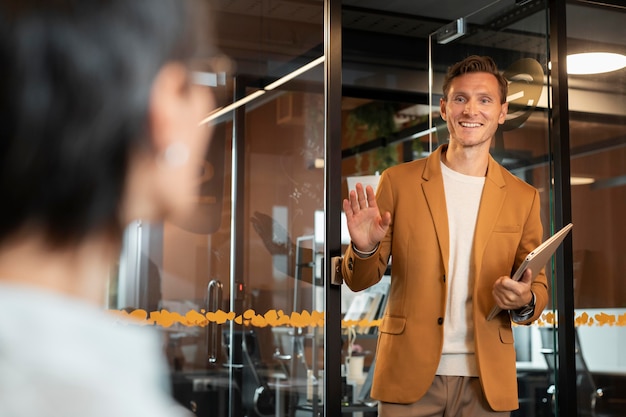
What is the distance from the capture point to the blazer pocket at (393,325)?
10.2 ft

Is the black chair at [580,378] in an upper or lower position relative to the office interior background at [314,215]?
lower

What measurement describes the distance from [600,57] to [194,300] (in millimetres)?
2343

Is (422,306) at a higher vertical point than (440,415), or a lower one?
higher

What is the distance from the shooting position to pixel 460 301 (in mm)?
3070

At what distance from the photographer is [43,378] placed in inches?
15.9

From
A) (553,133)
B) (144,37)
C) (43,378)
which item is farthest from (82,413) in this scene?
(553,133)

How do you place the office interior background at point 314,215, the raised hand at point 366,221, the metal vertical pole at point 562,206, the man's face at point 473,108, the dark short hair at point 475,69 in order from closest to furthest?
the raised hand at point 366,221, the man's face at point 473,108, the dark short hair at point 475,69, the office interior background at point 314,215, the metal vertical pole at point 562,206

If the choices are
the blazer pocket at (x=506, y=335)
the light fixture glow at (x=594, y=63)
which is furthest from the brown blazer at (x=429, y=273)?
the light fixture glow at (x=594, y=63)

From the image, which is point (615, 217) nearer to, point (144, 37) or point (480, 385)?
point (480, 385)

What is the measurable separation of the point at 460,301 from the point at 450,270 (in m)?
0.11

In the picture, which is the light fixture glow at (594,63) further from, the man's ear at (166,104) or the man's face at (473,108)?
the man's ear at (166,104)

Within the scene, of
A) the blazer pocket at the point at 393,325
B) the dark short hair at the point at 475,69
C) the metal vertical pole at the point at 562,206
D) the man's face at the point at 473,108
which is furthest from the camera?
the metal vertical pole at the point at 562,206

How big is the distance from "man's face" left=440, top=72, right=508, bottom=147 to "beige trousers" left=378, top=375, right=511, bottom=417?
82 cm

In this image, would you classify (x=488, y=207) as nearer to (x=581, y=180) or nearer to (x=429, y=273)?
(x=429, y=273)
